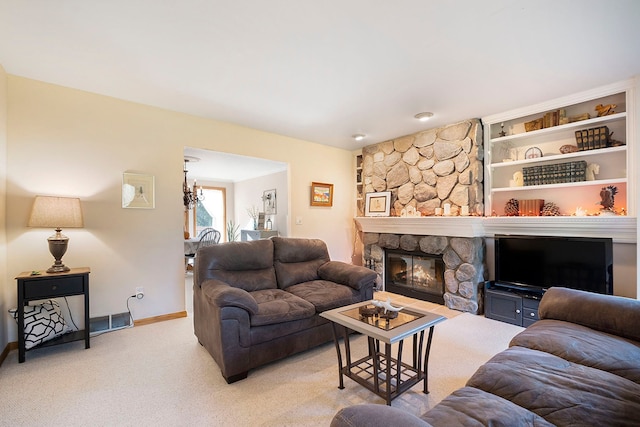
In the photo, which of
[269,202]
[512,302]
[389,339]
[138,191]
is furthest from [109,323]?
[512,302]

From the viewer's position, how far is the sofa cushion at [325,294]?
2623 millimetres

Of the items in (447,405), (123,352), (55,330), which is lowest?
(123,352)

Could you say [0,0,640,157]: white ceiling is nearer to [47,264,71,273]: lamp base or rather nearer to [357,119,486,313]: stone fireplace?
[357,119,486,313]: stone fireplace

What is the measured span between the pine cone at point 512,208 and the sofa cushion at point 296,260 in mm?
Result: 2372

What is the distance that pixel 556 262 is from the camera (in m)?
3.09

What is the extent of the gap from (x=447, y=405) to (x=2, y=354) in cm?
345

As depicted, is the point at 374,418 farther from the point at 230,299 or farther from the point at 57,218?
the point at 57,218

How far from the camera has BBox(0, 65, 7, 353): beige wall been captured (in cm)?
245

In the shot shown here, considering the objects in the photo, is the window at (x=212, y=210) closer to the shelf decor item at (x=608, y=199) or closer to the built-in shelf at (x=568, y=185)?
the built-in shelf at (x=568, y=185)

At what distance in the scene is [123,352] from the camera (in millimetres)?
2562

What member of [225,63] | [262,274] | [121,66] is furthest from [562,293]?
[121,66]

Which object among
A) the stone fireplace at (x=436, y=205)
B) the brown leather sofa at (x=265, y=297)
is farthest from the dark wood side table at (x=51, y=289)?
the stone fireplace at (x=436, y=205)

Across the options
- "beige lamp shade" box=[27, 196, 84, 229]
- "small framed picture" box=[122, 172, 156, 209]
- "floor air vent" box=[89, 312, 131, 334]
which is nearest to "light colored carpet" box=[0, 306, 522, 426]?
"floor air vent" box=[89, 312, 131, 334]

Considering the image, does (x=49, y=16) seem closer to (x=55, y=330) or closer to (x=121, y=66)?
(x=121, y=66)
